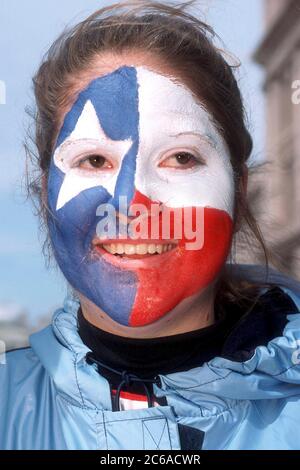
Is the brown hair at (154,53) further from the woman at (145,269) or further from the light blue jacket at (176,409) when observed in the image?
the light blue jacket at (176,409)

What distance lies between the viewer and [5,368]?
58.5 inches

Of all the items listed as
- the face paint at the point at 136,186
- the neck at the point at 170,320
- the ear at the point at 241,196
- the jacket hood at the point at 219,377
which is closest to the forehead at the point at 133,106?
the face paint at the point at 136,186

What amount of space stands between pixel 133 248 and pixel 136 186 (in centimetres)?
14

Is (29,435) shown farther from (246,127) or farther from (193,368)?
(246,127)

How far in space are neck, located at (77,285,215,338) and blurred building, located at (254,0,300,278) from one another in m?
0.55

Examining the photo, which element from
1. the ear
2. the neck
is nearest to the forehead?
the ear

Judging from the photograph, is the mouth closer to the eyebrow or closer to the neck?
the neck

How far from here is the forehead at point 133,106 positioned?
1403mm

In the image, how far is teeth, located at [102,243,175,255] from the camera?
1.40m

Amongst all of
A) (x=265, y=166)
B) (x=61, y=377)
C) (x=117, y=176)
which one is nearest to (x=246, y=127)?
(x=265, y=166)

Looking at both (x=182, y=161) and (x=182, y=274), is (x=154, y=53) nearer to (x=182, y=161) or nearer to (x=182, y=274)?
(x=182, y=161)

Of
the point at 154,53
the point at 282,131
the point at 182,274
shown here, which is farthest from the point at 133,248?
the point at 282,131

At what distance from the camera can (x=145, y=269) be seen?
54.3 inches

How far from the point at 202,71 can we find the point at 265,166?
0.50 meters
